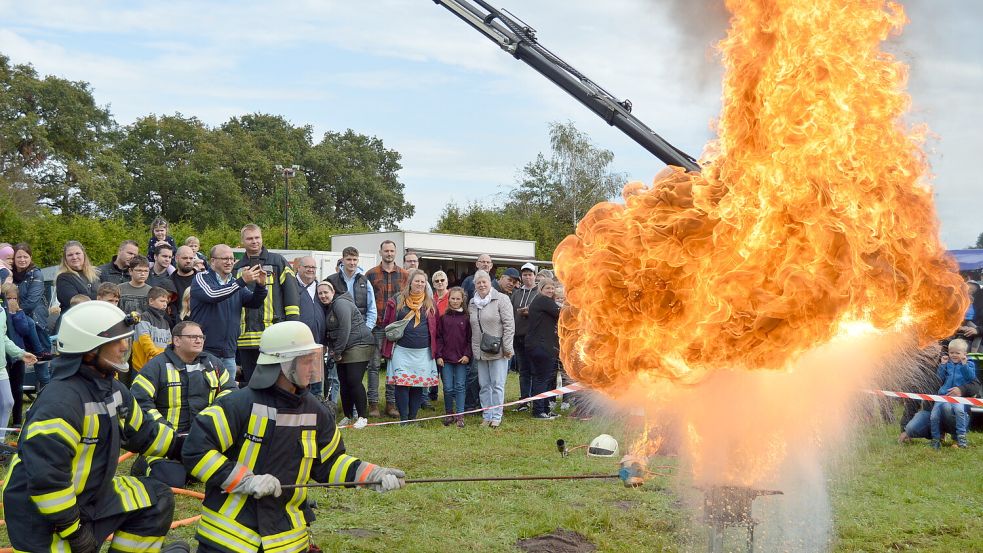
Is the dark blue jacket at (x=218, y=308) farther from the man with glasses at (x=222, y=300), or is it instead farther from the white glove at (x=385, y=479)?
the white glove at (x=385, y=479)

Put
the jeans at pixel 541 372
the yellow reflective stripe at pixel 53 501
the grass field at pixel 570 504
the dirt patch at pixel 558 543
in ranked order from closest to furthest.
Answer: the yellow reflective stripe at pixel 53 501, the dirt patch at pixel 558 543, the grass field at pixel 570 504, the jeans at pixel 541 372

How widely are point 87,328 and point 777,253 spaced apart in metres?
3.72

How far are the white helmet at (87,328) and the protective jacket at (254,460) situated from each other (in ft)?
2.09

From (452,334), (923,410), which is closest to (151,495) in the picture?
(452,334)

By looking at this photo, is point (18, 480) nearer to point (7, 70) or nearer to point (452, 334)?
point (452, 334)

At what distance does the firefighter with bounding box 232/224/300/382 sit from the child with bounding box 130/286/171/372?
906 millimetres

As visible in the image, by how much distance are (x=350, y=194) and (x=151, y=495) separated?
214 feet

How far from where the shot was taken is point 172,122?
56.1 metres

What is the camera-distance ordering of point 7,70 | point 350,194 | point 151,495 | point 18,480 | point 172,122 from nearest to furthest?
point 18,480
point 151,495
point 7,70
point 172,122
point 350,194

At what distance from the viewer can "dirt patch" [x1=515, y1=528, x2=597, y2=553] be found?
6.30 metres

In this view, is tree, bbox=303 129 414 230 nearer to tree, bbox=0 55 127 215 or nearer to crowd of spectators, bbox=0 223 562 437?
tree, bbox=0 55 127 215

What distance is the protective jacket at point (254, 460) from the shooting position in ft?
14.4

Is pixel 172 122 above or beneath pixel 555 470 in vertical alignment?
above

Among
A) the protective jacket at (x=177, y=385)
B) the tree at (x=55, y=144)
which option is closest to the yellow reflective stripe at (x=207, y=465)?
the protective jacket at (x=177, y=385)
